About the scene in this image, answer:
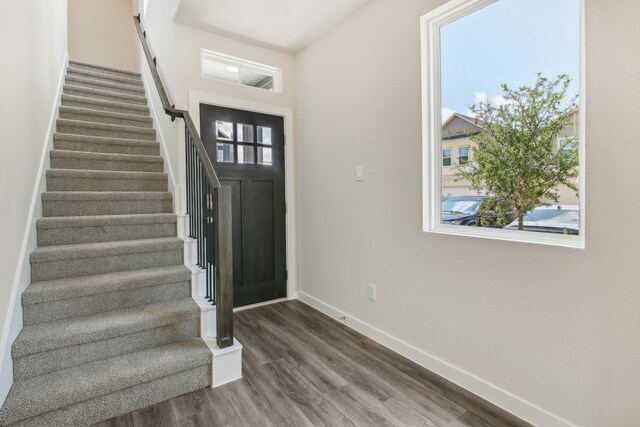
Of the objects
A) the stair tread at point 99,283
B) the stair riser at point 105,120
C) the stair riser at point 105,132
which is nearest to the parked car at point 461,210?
the stair tread at point 99,283

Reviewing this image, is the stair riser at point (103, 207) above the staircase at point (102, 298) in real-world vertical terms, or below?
above

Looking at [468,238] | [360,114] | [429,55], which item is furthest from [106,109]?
[468,238]

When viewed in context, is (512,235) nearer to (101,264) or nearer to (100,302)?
(100,302)

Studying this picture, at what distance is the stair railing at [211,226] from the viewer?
188cm

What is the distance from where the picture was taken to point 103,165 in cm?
296

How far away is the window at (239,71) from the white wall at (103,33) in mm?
2937

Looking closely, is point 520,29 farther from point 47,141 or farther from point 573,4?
point 47,141

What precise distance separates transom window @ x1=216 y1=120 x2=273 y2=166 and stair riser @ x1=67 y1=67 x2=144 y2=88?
2.21 meters

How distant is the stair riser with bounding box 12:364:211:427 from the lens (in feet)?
5.07

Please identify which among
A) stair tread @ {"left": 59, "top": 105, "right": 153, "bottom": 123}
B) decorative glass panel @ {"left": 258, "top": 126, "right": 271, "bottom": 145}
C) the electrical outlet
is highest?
stair tread @ {"left": 59, "top": 105, "right": 153, "bottom": 123}

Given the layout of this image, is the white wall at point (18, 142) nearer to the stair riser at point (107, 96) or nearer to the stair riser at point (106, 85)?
the stair riser at point (107, 96)

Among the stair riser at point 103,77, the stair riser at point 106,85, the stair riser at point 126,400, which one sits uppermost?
the stair riser at point 103,77

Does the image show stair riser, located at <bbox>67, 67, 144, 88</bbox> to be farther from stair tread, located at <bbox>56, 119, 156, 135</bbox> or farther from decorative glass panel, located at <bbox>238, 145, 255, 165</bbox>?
decorative glass panel, located at <bbox>238, 145, 255, 165</bbox>

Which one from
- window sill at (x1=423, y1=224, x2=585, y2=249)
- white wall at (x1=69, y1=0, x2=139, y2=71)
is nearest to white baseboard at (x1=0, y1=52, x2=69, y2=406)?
window sill at (x1=423, y1=224, x2=585, y2=249)
